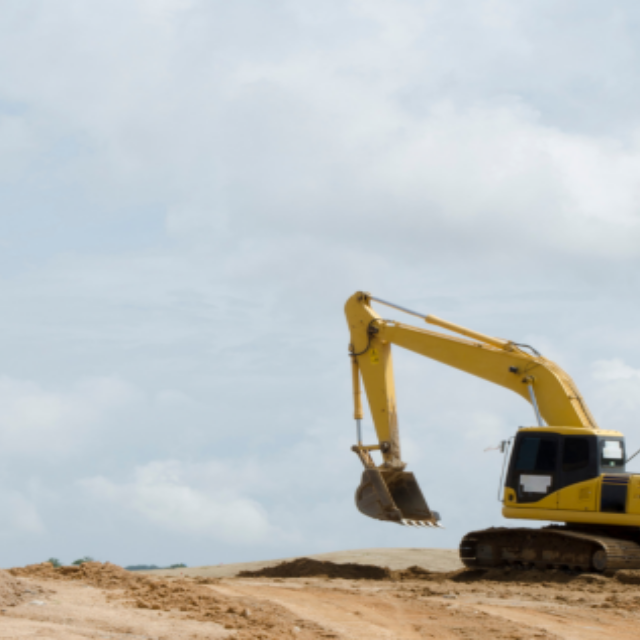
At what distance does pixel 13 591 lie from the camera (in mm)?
11930

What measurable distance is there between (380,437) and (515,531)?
345 centimetres

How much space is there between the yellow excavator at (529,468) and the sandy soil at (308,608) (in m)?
1.12

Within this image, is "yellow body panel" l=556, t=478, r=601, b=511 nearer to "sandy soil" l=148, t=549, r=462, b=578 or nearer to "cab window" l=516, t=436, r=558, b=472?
"cab window" l=516, t=436, r=558, b=472

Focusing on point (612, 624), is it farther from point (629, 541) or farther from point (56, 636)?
point (56, 636)

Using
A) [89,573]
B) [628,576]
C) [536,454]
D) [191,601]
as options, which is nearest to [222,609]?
[191,601]

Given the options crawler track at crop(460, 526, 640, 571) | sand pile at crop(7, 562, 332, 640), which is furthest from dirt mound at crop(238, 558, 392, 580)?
sand pile at crop(7, 562, 332, 640)

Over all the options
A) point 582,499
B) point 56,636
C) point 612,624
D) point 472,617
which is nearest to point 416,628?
point 472,617

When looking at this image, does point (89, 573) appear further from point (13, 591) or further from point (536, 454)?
point (536, 454)

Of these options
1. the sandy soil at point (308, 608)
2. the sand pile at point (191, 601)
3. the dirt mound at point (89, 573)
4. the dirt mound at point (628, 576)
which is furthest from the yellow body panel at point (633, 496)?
the dirt mound at point (89, 573)

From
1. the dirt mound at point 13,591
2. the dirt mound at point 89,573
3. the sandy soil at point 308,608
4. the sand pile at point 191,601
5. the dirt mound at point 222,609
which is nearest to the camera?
the sandy soil at point 308,608

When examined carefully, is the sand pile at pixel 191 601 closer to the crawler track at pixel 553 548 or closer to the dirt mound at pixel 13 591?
the dirt mound at pixel 13 591

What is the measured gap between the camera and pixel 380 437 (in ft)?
65.3

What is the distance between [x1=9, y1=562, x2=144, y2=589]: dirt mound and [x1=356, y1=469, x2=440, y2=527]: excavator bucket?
5525 mm

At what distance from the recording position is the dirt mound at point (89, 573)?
47.6 ft
